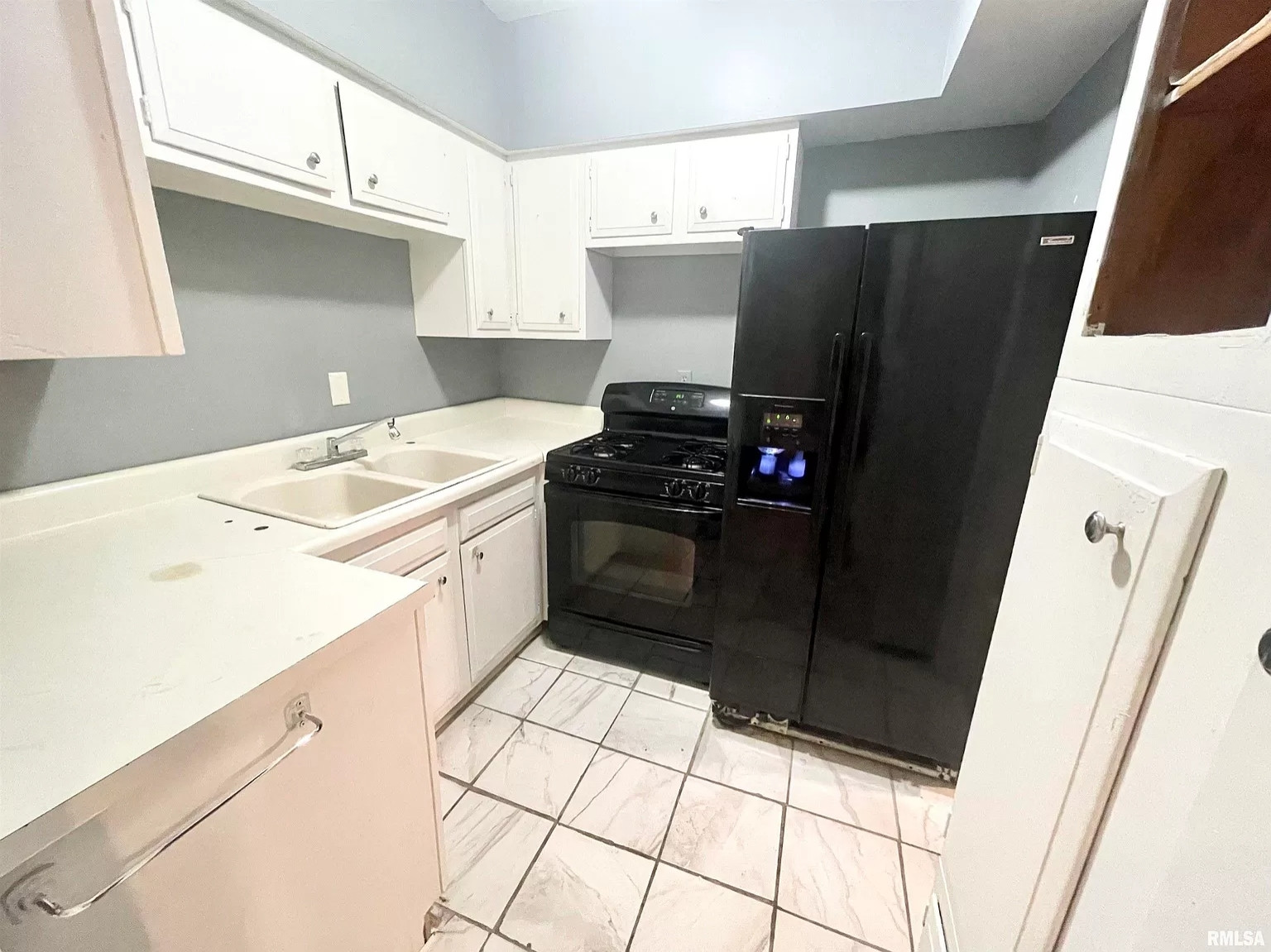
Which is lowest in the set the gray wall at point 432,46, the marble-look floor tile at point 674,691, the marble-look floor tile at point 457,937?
the marble-look floor tile at point 457,937

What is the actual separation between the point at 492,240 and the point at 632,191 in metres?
0.67

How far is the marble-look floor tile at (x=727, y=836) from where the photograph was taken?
133 cm

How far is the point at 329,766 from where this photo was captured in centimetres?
82

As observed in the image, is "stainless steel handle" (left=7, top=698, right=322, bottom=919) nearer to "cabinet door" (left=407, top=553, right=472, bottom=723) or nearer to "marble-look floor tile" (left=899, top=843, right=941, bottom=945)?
"cabinet door" (left=407, top=553, right=472, bottom=723)

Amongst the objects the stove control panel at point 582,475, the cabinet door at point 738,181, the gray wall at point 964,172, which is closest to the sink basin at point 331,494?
the stove control panel at point 582,475

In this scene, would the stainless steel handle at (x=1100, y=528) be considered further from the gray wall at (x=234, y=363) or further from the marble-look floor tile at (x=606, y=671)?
the gray wall at (x=234, y=363)

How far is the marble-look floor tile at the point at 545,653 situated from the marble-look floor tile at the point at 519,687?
0.03m

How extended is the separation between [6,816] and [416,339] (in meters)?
2.07

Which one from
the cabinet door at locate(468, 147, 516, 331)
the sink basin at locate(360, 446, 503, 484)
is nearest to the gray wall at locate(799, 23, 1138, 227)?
the cabinet door at locate(468, 147, 516, 331)

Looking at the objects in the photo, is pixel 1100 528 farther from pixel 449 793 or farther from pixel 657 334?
pixel 657 334

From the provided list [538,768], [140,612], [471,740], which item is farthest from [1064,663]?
[471,740]

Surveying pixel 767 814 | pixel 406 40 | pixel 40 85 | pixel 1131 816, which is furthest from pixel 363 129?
pixel 767 814

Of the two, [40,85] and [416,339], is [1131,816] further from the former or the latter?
[416,339]

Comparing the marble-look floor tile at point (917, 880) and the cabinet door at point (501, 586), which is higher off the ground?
the cabinet door at point (501, 586)
